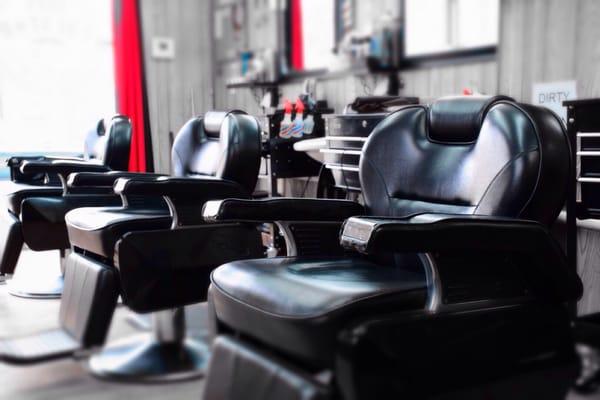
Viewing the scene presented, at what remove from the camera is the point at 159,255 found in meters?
1.78

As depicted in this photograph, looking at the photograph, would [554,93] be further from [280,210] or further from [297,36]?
[297,36]

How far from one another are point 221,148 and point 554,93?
4.66ft

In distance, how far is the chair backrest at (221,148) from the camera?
7.48 ft

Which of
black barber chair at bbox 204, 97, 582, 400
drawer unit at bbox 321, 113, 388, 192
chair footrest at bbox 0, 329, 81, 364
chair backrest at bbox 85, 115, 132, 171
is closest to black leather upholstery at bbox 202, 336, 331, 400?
black barber chair at bbox 204, 97, 582, 400

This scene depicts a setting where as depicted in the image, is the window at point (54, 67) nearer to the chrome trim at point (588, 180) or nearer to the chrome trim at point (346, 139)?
the chrome trim at point (346, 139)

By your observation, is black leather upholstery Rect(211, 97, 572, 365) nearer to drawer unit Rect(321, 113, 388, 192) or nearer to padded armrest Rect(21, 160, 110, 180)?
drawer unit Rect(321, 113, 388, 192)

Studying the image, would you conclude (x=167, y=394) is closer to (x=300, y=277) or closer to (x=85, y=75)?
(x=300, y=277)

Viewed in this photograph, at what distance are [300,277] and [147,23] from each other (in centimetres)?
420

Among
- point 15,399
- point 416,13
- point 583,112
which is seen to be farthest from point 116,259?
point 416,13

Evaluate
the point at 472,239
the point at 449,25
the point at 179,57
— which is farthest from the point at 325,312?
the point at 179,57

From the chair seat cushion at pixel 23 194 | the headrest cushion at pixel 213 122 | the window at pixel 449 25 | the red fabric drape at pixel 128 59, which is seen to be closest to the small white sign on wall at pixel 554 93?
the window at pixel 449 25

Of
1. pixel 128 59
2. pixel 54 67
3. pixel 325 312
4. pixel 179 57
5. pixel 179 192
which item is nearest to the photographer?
pixel 325 312

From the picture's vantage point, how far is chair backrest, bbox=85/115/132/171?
10.5 feet

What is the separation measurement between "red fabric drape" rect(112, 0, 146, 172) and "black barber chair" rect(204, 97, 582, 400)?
344 cm
